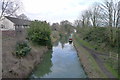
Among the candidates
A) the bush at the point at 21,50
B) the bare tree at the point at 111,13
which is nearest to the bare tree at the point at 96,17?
the bare tree at the point at 111,13

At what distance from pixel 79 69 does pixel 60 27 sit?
197 ft

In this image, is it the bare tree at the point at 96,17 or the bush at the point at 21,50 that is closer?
the bush at the point at 21,50

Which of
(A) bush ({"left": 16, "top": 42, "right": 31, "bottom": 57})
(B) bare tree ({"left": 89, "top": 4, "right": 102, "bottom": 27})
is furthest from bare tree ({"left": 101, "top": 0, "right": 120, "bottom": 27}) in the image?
(A) bush ({"left": 16, "top": 42, "right": 31, "bottom": 57})

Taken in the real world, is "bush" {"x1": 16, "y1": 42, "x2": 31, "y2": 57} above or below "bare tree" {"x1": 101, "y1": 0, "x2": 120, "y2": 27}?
below

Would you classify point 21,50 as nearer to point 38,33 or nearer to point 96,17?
point 38,33

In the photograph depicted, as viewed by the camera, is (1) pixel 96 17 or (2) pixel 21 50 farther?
(1) pixel 96 17

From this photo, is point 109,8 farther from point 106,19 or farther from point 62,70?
point 62,70

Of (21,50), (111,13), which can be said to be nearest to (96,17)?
(111,13)

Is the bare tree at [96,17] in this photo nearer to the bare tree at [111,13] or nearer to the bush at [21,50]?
the bare tree at [111,13]

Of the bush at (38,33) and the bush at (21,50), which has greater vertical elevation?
the bush at (38,33)

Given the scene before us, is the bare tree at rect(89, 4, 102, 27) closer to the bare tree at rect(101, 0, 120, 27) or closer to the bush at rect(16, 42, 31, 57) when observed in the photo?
the bare tree at rect(101, 0, 120, 27)

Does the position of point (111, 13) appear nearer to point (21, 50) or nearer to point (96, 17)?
point (96, 17)

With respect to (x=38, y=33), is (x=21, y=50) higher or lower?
lower

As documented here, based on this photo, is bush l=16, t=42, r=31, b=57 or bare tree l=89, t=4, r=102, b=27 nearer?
bush l=16, t=42, r=31, b=57
